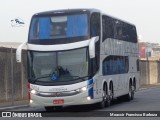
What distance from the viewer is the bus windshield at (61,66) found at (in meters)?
21.7

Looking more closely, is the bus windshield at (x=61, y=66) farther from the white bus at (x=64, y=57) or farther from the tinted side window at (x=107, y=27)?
the tinted side window at (x=107, y=27)

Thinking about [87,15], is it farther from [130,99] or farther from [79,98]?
[130,99]

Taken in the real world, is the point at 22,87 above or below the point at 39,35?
below

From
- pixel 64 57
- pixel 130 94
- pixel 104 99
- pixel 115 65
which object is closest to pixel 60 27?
pixel 64 57


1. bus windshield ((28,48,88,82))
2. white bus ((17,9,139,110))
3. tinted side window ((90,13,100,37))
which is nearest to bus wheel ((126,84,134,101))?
white bus ((17,9,139,110))

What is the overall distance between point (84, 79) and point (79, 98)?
791mm

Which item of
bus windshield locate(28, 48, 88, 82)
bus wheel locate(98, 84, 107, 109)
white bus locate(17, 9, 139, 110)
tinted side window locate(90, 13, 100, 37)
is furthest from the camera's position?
bus wheel locate(98, 84, 107, 109)

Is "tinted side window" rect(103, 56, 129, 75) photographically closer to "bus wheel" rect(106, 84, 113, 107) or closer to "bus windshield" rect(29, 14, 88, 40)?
"bus wheel" rect(106, 84, 113, 107)

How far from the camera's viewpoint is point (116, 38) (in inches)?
1064

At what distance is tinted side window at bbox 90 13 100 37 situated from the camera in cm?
2239

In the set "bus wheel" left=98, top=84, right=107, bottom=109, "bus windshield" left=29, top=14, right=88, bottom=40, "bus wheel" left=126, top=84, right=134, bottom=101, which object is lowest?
"bus wheel" left=126, top=84, right=134, bottom=101

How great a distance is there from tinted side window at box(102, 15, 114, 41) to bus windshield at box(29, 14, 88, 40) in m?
2.33

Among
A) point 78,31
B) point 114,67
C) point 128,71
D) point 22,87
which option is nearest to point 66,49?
point 78,31

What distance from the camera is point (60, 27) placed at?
72.4ft
